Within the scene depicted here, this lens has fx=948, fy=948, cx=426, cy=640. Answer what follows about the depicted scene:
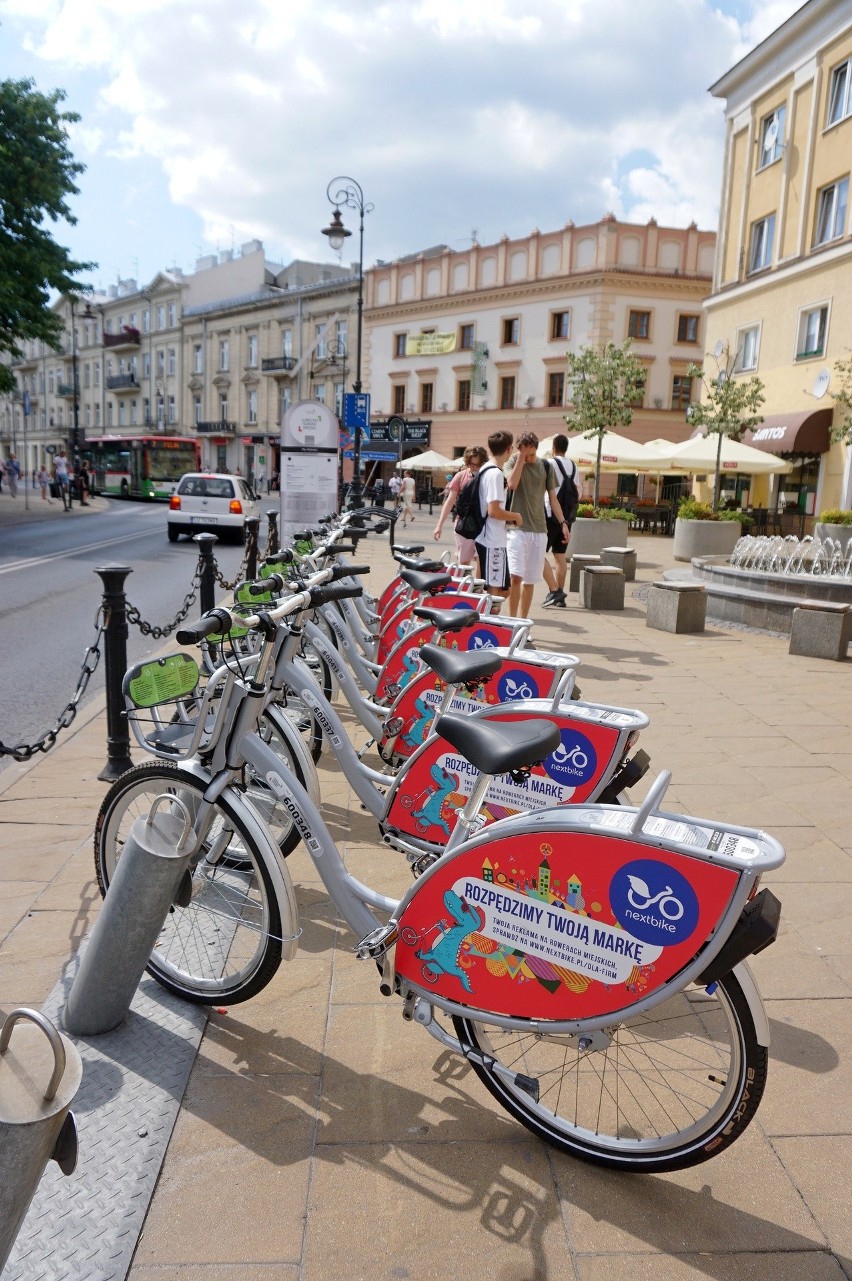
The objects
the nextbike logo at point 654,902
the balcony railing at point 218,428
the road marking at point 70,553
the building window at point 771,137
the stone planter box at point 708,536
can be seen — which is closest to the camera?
the nextbike logo at point 654,902

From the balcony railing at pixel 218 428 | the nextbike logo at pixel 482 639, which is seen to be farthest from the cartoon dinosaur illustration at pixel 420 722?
the balcony railing at pixel 218 428

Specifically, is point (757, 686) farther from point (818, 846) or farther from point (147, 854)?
point (147, 854)

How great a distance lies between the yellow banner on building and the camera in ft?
151

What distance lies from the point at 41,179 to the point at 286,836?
23501 mm

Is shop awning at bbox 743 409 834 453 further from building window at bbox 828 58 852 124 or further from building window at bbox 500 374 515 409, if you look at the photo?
building window at bbox 500 374 515 409

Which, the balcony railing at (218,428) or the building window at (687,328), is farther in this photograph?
the balcony railing at (218,428)

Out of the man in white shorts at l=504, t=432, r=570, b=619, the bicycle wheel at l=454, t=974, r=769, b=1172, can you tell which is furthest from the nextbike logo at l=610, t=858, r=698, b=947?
the man in white shorts at l=504, t=432, r=570, b=619

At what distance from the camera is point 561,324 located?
41.8m

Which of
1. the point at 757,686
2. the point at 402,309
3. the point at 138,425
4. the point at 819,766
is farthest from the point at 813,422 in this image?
the point at 138,425

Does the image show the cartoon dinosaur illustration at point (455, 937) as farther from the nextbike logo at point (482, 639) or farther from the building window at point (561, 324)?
the building window at point (561, 324)

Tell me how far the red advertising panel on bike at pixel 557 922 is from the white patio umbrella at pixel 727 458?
65.3 feet

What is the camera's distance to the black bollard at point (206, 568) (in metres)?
6.74

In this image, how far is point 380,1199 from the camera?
2160 mm

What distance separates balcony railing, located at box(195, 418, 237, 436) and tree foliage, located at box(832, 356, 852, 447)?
4614 cm
